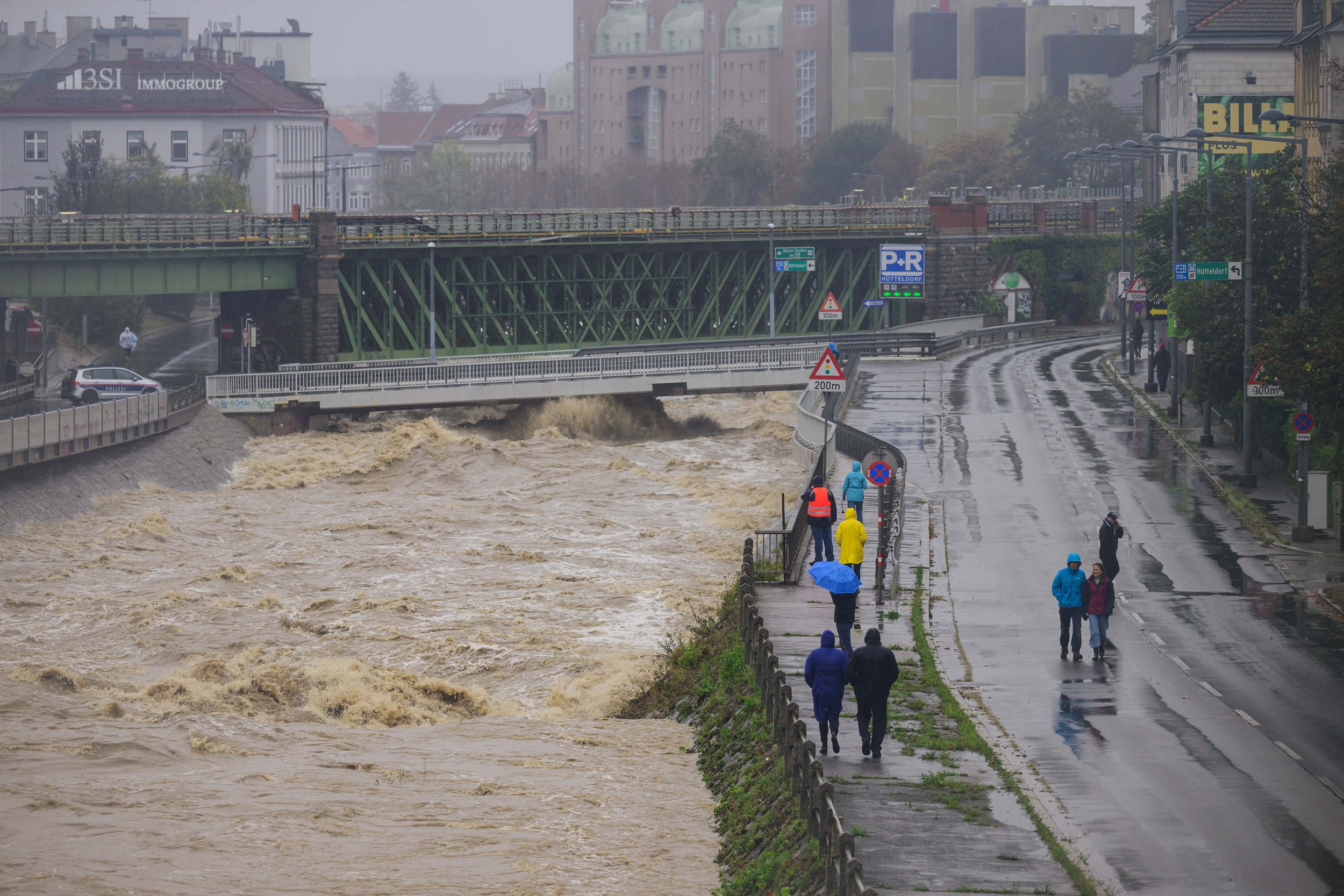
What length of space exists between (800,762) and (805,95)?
531 ft

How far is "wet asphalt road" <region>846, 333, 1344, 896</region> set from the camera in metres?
15.2

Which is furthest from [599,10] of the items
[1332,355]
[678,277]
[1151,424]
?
[1332,355]

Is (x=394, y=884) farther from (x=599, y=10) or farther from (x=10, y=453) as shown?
(x=599, y=10)

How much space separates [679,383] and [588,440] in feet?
14.8

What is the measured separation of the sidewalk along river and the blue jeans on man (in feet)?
10.6

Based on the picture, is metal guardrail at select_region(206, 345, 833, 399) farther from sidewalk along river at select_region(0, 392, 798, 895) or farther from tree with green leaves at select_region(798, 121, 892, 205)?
tree with green leaves at select_region(798, 121, 892, 205)

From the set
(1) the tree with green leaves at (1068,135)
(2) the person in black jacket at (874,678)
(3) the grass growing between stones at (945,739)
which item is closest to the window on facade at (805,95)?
(1) the tree with green leaves at (1068,135)

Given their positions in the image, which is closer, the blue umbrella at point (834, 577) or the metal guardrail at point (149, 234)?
the blue umbrella at point (834, 577)

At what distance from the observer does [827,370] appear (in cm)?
2884

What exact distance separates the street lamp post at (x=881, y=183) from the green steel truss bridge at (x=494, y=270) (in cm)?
4647

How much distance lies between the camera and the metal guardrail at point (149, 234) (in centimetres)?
6022

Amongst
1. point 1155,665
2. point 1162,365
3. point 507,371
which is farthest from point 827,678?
point 507,371

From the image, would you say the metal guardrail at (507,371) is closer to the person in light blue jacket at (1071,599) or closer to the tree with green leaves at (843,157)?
the person in light blue jacket at (1071,599)

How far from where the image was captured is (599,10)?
189 meters
